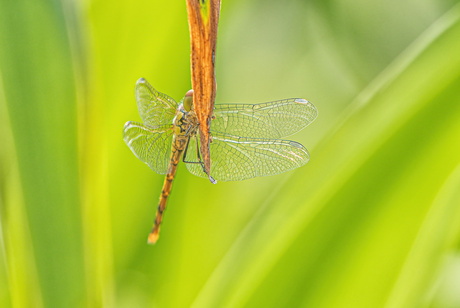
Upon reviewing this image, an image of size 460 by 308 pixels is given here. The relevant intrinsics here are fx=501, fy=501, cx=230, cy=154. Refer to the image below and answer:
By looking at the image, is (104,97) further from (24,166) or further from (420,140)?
(420,140)

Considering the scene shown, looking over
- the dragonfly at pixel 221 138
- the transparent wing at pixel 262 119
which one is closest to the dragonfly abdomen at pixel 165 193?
the dragonfly at pixel 221 138

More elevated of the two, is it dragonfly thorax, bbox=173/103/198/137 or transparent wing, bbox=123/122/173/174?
dragonfly thorax, bbox=173/103/198/137

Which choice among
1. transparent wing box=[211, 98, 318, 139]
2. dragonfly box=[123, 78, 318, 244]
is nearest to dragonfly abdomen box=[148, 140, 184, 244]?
dragonfly box=[123, 78, 318, 244]

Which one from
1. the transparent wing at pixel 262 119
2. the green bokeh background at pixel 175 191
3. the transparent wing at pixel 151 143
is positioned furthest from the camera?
the transparent wing at pixel 262 119

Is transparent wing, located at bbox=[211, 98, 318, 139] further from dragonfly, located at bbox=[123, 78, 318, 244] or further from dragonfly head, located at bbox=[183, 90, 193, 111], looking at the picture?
dragonfly head, located at bbox=[183, 90, 193, 111]

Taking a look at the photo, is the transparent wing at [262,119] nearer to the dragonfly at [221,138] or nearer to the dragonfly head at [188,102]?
the dragonfly at [221,138]

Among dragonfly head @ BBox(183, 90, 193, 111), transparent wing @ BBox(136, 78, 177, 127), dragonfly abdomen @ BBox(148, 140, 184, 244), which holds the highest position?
dragonfly head @ BBox(183, 90, 193, 111)

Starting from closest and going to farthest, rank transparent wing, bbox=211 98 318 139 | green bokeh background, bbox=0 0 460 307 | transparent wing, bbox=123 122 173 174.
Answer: green bokeh background, bbox=0 0 460 307
transparent wing, bbox=123 122 173 174
transparent wing, bbox=211 98 318 139

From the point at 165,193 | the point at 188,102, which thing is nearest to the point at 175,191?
the point at 165,193
